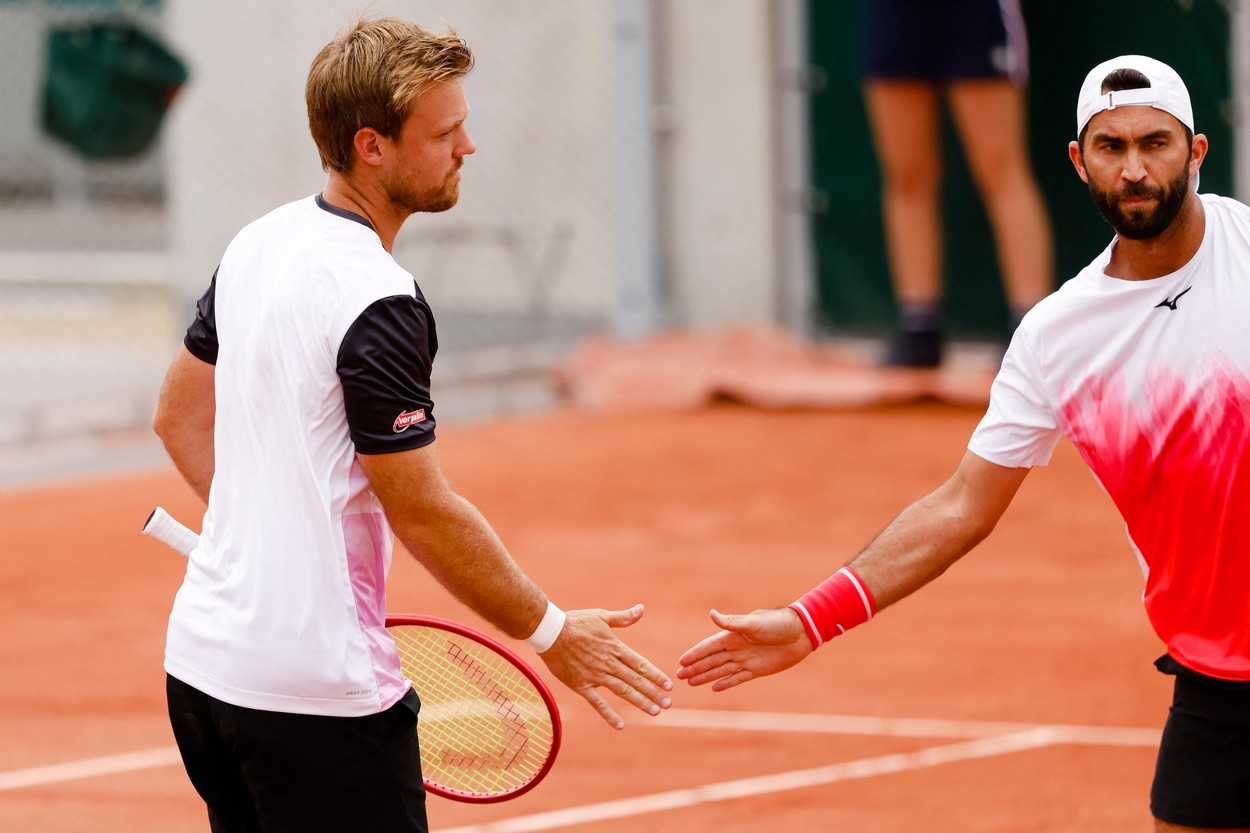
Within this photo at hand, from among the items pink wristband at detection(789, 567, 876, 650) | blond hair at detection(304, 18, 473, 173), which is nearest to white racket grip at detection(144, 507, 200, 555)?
blond hair at detection(304, 18, 473, 173)

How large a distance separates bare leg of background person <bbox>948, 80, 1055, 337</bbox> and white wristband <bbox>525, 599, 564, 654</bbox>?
761 centimetres

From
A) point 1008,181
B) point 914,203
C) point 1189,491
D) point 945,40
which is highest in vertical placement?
point 945,40

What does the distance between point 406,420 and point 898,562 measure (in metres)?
1.25

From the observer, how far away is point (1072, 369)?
12.0 ft

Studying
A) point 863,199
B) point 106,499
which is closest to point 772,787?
point 106,499

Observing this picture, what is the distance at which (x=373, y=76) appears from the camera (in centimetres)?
313

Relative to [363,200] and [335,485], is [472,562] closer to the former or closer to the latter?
[335,485]

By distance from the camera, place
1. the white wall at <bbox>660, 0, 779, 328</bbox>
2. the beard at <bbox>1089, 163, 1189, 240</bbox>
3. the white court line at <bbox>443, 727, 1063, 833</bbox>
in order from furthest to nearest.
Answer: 1. the white wall at <bbox>660, 0, 779, 328</bbox>
2. the white court line at <bbox>443, 727, 1063, 833</bbox>
3. the beard at <bbox>1089, 163, 1189, 240</bbox>

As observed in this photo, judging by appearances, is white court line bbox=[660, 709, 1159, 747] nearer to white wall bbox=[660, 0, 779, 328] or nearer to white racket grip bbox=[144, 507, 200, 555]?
white racket grip bbox=[144, 507, 200, 555]

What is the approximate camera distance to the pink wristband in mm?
3914

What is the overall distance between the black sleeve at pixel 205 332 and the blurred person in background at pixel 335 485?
128mm

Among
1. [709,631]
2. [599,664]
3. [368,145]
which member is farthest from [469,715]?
[709,631]

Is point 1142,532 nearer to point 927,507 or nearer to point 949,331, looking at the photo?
point 927,507

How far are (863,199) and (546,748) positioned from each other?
361 inches
